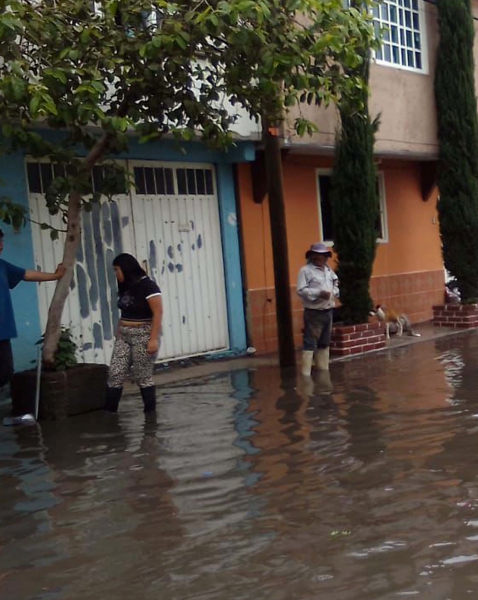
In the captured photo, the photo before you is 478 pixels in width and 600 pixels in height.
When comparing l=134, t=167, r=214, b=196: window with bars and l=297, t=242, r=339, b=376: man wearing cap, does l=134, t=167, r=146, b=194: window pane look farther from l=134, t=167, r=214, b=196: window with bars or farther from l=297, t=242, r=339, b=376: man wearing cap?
l=297, t=242, r=339, b=376: man wearing cap

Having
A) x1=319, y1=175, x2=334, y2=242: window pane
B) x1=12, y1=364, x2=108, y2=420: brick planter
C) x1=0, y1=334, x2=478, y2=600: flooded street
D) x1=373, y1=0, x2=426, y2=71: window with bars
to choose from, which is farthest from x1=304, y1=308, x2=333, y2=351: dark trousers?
x1=373, y1=0, x2=426, y2=71: window with bars

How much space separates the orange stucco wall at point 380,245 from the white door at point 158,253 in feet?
1.89

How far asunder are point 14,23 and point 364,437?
4.21 meters

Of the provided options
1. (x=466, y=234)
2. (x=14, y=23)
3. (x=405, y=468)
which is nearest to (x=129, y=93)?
(x=14, y=23)

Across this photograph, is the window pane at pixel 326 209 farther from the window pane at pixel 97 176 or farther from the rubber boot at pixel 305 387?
the window pane at pixel 97 176

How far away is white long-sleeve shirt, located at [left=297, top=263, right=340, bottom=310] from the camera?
32.8ft

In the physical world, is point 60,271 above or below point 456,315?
above

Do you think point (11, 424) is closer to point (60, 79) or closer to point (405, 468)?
point (60, 79)

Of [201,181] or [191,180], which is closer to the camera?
[191,180]

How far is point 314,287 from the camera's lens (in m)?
10.0

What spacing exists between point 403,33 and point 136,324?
8327mm

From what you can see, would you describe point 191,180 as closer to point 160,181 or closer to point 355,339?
point 160,181

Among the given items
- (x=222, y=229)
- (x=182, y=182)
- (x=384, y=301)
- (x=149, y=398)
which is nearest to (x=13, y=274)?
(x=149, y=398)

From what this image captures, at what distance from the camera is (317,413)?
8.10 metres
